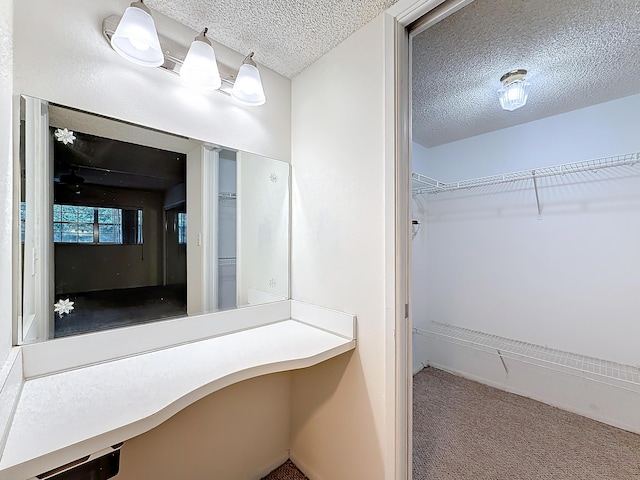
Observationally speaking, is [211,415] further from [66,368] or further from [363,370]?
[363,370]

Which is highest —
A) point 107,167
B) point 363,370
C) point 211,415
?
point 107,167

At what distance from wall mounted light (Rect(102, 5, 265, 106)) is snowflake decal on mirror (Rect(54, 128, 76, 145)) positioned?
13.8 inches

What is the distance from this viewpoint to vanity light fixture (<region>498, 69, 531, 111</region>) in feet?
5.06

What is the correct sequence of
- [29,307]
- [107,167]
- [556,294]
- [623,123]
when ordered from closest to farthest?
[29,307] → [107,167] → [623,123] → [556,294]

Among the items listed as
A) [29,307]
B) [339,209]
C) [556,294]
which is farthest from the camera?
[556,294]

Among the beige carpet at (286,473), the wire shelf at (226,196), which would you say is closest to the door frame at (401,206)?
the beige carpet at (286,473)

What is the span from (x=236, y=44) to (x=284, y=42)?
0.24 m

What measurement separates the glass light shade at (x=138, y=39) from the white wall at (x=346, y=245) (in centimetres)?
72

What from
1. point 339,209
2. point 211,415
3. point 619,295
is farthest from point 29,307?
point 619,295

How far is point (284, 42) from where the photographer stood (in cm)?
129

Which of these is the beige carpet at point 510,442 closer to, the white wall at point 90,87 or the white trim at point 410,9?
the white wall at point 90,87

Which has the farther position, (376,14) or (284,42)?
(284,42)

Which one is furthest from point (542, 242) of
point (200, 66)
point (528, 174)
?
point (200, 66)

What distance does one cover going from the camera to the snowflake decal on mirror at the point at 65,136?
3.15 ft
